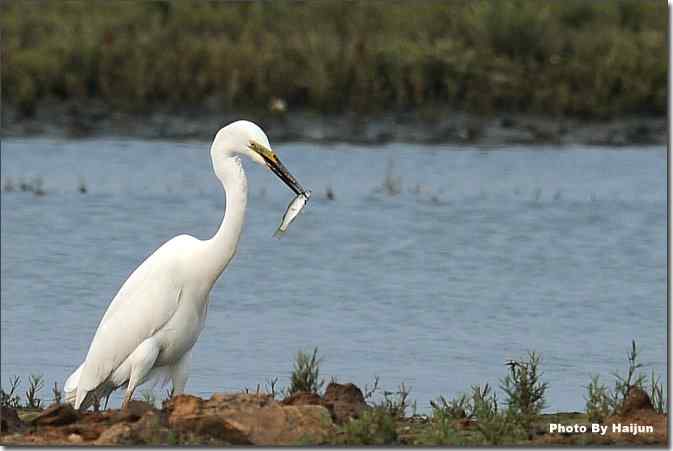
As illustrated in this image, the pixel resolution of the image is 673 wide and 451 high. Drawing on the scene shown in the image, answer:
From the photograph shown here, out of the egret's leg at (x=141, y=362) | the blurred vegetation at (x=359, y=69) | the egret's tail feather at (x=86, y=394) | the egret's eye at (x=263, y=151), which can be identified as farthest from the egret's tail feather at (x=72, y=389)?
the blurred vegetation at (x=359, y=69)

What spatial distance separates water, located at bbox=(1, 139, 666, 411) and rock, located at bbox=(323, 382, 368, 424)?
1.04 m

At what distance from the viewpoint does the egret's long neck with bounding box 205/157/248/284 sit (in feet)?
22.8

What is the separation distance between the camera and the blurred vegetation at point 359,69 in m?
18.6

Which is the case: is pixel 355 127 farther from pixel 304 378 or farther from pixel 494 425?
pixel 494 425

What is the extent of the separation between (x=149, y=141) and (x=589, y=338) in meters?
8.83

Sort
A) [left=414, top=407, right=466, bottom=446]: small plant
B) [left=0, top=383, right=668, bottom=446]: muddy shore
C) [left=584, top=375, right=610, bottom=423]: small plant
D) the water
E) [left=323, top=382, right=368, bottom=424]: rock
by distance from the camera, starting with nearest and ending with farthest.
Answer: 1. [left=0, top=383, right=668, bottom=446]: muddy shore
2. [left=414, top=407, right=466, bottom=446]: small plant
3. [left=323, top=382, right=368, bottom=424]: rock
4. [left=584, top=375, right=610, bottom=423]: small plant
5. the water

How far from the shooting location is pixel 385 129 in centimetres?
1817

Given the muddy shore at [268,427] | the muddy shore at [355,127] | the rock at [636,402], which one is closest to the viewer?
the muddy shore at [268,427]

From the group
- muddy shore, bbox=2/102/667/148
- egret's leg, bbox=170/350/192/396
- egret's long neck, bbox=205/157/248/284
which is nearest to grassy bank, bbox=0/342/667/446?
egret's leg, bbox=170/350/192/396

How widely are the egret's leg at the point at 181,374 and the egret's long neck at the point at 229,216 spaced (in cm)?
39

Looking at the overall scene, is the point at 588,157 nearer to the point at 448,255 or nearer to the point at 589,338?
the point at 448,255

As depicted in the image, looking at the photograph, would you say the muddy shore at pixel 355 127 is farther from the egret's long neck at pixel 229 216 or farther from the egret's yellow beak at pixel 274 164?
the egret's yellow beak at pixel 274 164

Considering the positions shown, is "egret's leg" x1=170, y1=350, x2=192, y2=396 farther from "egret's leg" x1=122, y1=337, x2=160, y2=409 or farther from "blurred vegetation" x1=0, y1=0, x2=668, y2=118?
"blurred vegetation" x1=0, y1=0, x2=668, y2=118

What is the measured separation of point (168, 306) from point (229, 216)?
49 centimetres
